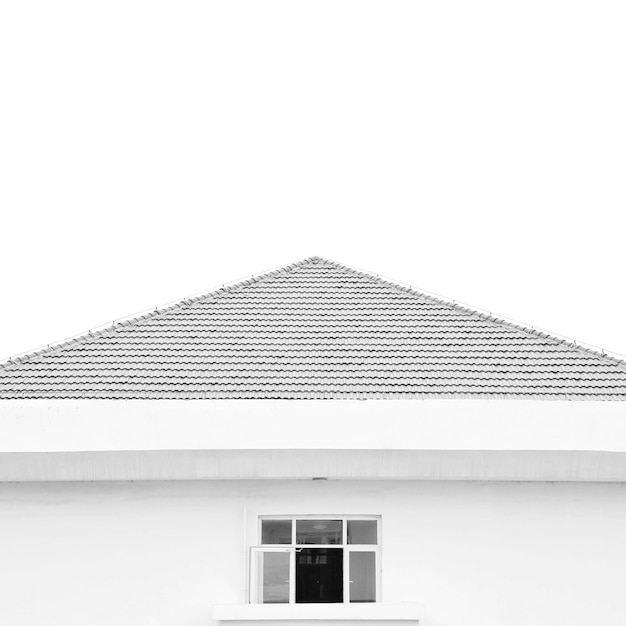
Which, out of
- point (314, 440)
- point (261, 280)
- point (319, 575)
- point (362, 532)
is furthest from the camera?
point (261, 280)

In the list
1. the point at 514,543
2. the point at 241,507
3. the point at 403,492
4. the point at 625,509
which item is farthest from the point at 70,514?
the point at 625,509

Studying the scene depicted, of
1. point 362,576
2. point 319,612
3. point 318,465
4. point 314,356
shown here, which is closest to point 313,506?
point 318,465

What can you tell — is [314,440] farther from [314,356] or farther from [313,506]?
[314,356]

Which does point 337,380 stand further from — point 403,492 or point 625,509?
point 625,509

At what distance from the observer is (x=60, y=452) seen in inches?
307

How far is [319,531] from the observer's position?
26.2 feet

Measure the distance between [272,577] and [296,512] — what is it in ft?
1.90

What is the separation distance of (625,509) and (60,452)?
15.8 ft

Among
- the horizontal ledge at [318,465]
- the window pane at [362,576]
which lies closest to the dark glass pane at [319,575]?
the window pane at [362,576]

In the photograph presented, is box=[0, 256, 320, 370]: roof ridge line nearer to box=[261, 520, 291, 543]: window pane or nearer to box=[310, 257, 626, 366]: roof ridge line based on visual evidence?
box=[310, 257, 626, 366]: roof ridge line

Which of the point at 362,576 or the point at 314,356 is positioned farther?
the point at 314,356

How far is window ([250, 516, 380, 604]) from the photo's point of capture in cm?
787

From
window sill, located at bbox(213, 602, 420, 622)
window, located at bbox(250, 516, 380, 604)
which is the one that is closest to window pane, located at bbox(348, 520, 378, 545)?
window, located at bbox(250, 516, 380, 604)

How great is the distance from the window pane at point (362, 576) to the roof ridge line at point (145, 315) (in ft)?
11.5
